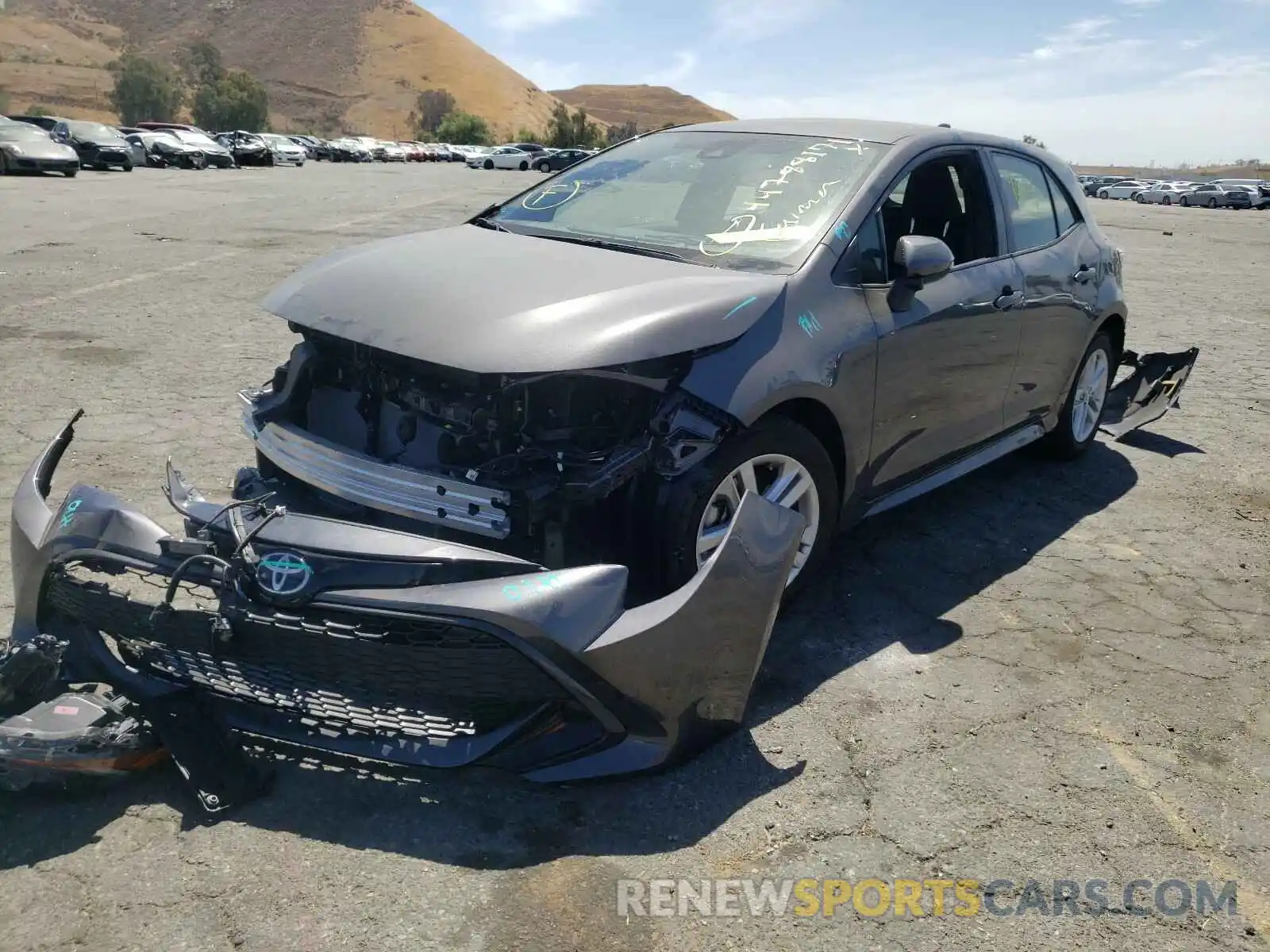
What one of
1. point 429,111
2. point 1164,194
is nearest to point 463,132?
point 429,111

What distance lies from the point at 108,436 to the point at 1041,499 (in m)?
4.87

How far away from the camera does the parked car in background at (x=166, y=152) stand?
117 feet

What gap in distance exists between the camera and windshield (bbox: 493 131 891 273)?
3678 millimetres

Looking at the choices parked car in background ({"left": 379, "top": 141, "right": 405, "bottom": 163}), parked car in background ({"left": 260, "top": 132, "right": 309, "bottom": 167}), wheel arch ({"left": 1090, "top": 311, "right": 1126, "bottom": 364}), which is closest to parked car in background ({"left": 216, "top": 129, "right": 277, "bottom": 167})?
parked car in background ({"left": 260, "top": 132, "right": 309, "bottom": 167})

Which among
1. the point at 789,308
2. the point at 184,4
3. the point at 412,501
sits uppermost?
the point at 184,4

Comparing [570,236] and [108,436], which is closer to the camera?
[570,236]

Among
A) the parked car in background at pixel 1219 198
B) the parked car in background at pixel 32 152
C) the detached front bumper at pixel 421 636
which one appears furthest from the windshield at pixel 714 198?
the parked car in background at pixel 1219 198

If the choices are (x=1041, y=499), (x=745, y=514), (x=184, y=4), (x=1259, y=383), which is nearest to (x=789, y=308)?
(x=745, y=514)

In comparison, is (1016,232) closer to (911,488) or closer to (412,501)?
(911,488)

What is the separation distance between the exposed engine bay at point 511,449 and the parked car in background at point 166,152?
37.2m

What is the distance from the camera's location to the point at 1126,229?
84.2 ft

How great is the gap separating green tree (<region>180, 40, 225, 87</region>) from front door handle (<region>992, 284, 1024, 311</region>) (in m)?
89.7

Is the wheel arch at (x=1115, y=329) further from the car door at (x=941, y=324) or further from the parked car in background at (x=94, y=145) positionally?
the parked car in background at (x=94, y=145)

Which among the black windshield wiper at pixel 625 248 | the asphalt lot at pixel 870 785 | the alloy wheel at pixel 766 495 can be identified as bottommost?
the asphalt lot at pixel 870 785
